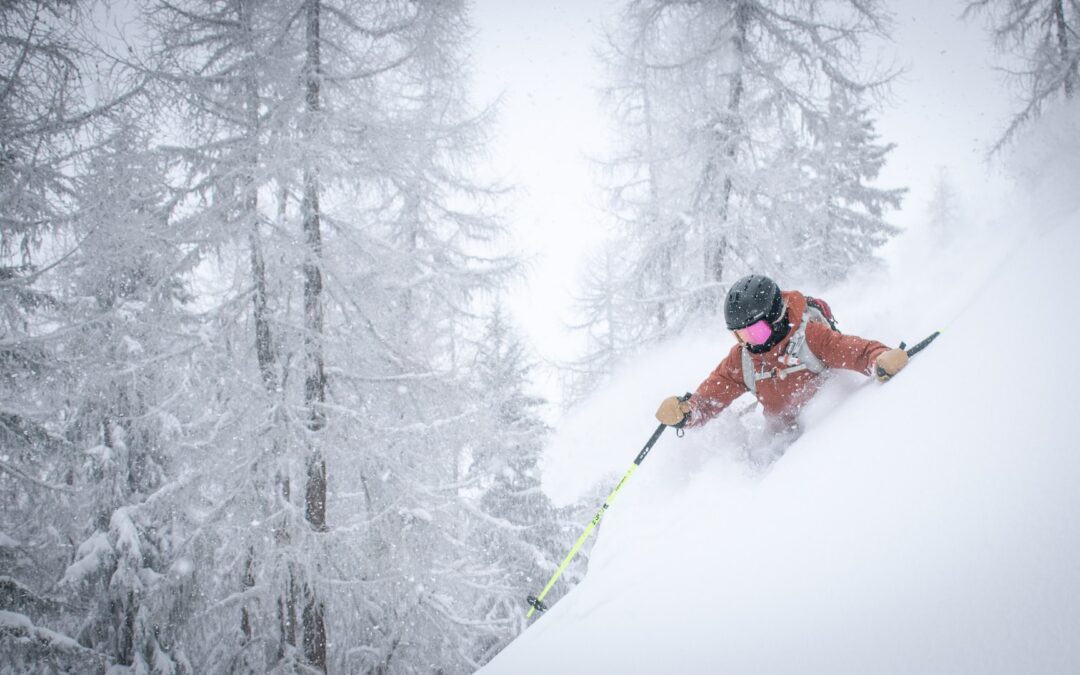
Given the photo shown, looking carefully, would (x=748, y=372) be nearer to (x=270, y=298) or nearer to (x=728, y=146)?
(x=270, y=298)

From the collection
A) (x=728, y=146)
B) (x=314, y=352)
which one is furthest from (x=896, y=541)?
(x=728, y=146)

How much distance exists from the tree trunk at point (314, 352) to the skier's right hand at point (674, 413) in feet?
14.2

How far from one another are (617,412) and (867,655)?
8134 mm

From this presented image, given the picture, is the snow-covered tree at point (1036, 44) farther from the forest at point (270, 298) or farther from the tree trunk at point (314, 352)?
the tree trunk at point (314, 352)

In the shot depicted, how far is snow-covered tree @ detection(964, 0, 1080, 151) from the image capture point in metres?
8.89

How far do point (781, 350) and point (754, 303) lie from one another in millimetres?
468

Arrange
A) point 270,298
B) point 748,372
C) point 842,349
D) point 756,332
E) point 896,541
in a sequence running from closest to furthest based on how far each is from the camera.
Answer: point 896,541 < point 842,349 < point 756,332 < point 748,372 < point 270,298

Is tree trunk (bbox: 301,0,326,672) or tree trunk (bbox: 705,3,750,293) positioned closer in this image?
tree trunk (bbox: 301,0,326,672)

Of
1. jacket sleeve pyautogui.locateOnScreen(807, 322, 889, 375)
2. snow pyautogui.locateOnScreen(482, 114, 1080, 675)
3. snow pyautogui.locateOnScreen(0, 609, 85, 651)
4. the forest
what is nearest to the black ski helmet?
jacket sleeve pyautogui.locateOnScreen(807, 322, 889, 375)

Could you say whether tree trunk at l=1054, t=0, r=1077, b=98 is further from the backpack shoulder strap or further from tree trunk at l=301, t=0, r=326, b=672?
tree trunk at l=301, t=0, r=326, b=672

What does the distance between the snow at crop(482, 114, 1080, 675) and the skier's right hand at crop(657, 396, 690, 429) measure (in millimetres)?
553

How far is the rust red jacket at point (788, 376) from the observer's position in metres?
3.02

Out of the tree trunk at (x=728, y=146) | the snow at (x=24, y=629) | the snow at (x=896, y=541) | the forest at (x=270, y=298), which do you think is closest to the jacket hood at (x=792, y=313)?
the snow at (x=896, y=541)

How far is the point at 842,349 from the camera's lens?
3068 millimetres
